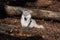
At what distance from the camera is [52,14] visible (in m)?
8.41

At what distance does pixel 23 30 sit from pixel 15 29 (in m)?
0.29

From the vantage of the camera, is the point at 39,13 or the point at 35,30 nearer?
the point at 35,30

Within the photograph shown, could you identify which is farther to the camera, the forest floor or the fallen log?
the fallen log

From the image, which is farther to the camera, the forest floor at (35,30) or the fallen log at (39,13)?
the fallen log at (39,13)

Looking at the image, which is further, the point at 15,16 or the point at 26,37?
the point at 15,16

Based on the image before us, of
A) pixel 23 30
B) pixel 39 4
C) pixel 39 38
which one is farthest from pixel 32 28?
pixel 39 4

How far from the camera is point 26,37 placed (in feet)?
22.2

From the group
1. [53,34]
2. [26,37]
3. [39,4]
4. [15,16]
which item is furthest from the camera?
[39,4]

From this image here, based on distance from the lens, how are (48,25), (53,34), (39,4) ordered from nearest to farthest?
(53,34) < (48,25) < (39,4)

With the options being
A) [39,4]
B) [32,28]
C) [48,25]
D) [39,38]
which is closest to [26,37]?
[39,38]

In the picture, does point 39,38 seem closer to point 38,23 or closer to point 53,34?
point 53,34

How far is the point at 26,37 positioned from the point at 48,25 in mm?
1692

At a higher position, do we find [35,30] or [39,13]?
[39,13]

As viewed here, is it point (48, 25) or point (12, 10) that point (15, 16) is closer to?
point (12, 10)
